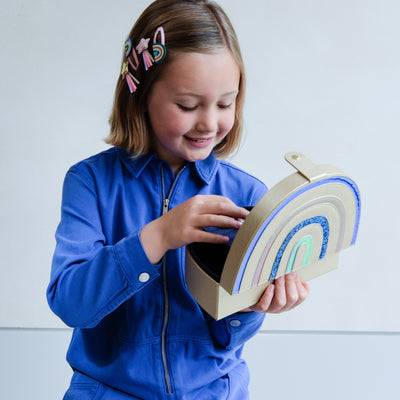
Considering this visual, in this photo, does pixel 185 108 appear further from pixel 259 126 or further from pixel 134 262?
pixel 259 126

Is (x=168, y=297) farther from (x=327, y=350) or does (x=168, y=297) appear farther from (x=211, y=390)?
(x=327, y=350)

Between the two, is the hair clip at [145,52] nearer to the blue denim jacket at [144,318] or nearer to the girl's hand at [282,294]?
the blue denim jacket at [144,318]

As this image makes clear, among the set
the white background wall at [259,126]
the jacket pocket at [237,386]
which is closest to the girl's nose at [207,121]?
the jacket pocket at [237,386]

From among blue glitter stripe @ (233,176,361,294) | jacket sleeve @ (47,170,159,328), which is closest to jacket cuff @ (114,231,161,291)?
jacket sleeve @ (47,170,159,328)

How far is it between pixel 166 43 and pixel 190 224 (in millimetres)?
238

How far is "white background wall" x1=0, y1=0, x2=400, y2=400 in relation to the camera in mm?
1346

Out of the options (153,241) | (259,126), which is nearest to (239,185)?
(153,241)

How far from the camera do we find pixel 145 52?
0.73 metres

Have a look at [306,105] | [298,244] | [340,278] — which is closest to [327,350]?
[340,278]

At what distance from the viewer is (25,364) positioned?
4.58 ft

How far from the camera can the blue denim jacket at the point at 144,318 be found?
797 millimetres

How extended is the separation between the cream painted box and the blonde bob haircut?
0.65 feet

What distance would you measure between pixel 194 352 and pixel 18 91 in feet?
2.81

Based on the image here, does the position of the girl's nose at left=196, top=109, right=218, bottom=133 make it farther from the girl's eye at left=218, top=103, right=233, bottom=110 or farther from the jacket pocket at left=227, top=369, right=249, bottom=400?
the jacket pocket at left=227, top=369, right=249, bottom=400
